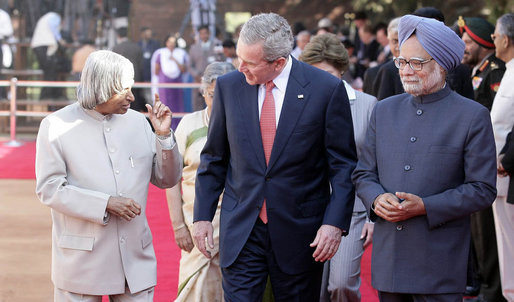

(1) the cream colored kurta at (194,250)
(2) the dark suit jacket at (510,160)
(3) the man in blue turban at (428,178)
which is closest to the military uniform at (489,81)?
(2) the dark suit jacket at (510,160)

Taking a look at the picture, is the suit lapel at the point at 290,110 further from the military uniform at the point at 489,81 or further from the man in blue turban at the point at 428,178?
the military uniform at the point at 489,81

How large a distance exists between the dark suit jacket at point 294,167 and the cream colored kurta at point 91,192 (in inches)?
16.1

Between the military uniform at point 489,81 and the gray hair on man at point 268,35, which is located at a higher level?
the gray hair on man at point 268,35

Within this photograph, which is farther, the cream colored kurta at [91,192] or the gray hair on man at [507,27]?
the gray hair on man at [507,27]

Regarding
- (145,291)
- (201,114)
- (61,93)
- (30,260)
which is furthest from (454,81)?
(61,93)

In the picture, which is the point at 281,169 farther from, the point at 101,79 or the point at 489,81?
the point at 489,81

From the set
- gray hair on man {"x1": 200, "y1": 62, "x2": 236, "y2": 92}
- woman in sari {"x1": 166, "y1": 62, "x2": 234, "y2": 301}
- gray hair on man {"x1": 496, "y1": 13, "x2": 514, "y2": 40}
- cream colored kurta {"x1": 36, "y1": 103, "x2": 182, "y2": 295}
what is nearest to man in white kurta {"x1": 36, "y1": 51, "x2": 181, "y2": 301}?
cream colored kurta {"x1": 36, "y1": 103, "x2": 182, "y2": 295}

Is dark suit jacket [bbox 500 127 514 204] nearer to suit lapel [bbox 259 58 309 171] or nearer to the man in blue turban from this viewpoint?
the man in blue turban

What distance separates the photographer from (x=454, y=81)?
6.15 m

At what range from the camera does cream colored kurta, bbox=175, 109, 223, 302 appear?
5.23m

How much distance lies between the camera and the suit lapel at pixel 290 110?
397cm

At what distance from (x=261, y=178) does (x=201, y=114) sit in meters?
1.45

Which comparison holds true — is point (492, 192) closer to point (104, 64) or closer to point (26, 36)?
point (104, 64)

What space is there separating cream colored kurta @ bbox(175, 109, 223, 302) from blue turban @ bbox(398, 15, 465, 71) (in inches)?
69.7
